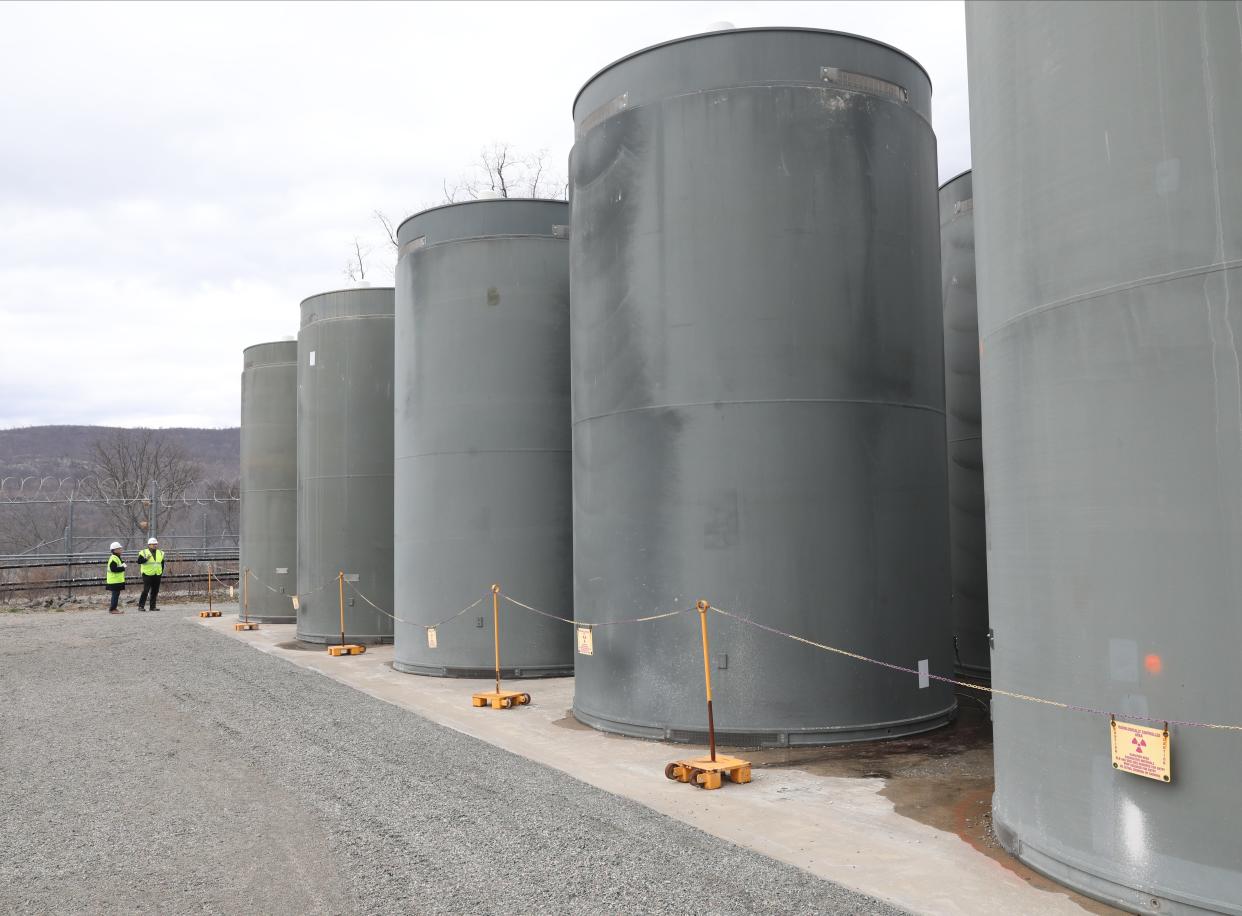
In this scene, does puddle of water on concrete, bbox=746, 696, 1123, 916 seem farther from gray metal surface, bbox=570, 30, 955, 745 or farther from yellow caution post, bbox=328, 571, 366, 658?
yellow caution post, bbox=328, 571, 366, 658

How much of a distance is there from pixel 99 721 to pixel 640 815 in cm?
675

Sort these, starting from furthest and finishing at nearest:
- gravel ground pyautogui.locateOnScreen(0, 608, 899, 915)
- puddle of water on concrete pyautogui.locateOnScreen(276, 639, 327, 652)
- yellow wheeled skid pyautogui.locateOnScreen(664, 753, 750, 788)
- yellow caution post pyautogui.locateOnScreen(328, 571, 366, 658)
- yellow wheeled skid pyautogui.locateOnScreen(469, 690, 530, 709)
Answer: puddle of water on concrete pyautogui.locateOnScreen(276, 639, 327, 652)
yellow caution post pyautogui.locateOnScreen(328, 571, 366, 658)
yellow wheeled skid pyautogui.locateOnScreen(469, 690, 530, 709)
yellow wheeled skid pyautogui.locateOnScreen(664, 753, 750, 788)
gravel ground pyautogui.locateOnScreen(0, 608, 899, 915)

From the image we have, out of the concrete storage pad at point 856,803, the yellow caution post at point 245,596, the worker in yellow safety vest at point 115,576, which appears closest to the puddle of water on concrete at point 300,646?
the yellow caution post at point 245,596

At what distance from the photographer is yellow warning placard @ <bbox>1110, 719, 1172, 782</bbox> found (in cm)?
479

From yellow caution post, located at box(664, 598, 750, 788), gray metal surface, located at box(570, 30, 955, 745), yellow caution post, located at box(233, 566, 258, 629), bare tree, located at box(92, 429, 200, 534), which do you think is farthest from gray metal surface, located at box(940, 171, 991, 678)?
bare tree, located at box(92, 429, 200, 534)

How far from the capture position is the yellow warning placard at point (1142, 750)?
4.79m

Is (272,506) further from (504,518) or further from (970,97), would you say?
(970,97)

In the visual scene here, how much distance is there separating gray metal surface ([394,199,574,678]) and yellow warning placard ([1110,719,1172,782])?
9261 millimetres

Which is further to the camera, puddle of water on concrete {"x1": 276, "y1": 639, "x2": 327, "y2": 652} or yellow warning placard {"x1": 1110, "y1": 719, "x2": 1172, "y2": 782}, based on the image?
puddle of water on concrete {"x1": 276, "y1": 639, "x2": 327, "y2": 652}

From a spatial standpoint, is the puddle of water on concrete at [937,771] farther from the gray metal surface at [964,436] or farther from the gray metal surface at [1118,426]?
the gray metal surface at [964,436]

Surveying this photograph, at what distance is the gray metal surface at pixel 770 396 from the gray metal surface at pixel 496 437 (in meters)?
4.13

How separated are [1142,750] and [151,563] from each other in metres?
25.2

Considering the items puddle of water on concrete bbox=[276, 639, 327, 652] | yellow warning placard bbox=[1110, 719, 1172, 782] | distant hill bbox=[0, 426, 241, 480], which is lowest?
puddle of water on concrete bbox=[276, 639, 327, 652]

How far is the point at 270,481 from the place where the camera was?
74.1 feet
